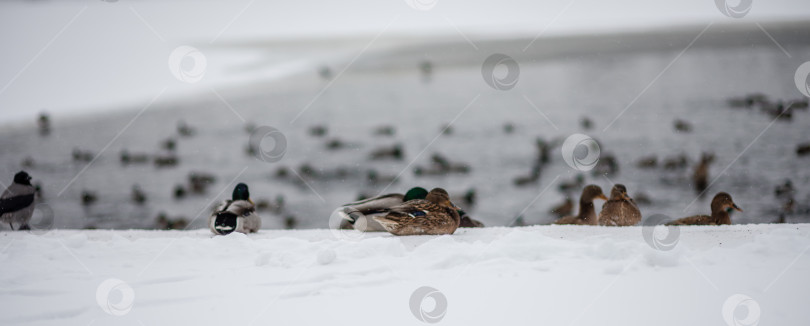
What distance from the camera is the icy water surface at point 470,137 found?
38.5 feet

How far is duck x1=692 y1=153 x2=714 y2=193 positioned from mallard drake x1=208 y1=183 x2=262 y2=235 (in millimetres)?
8781

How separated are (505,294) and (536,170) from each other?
31.5 ft

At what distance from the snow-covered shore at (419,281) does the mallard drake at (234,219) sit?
68 centimetres

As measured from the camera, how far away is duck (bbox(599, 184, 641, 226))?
593cm

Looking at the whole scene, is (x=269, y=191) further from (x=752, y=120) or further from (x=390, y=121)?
(x=752, y=120)

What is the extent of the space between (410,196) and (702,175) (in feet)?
26.1

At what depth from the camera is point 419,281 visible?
3445 millimetres

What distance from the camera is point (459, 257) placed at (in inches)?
156

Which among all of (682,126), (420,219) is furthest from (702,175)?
(420,219)

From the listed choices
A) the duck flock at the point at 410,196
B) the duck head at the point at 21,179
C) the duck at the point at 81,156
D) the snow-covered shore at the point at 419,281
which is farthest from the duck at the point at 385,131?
the snow-covered shore at the point at 419,281

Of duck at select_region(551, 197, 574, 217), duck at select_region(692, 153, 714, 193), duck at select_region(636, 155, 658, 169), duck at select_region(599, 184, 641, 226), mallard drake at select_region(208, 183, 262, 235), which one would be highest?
duck at select_region(636, 155, 658, 169)

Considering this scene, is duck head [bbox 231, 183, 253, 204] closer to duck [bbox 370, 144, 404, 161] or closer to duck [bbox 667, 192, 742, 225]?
duck [bbox 667, 192, 742, 225]

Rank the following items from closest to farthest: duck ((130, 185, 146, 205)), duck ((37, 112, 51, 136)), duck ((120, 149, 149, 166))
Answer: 1. duck ((130, 185, 146, 205))
2. duck ((120, 149, 149, 166))
3. duck ((37, 112, 51, 136))

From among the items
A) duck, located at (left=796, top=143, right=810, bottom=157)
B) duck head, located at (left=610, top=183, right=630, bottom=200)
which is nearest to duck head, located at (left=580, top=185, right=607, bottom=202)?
duck head, located at (left=610, top=183, right=630, bottom=200)
